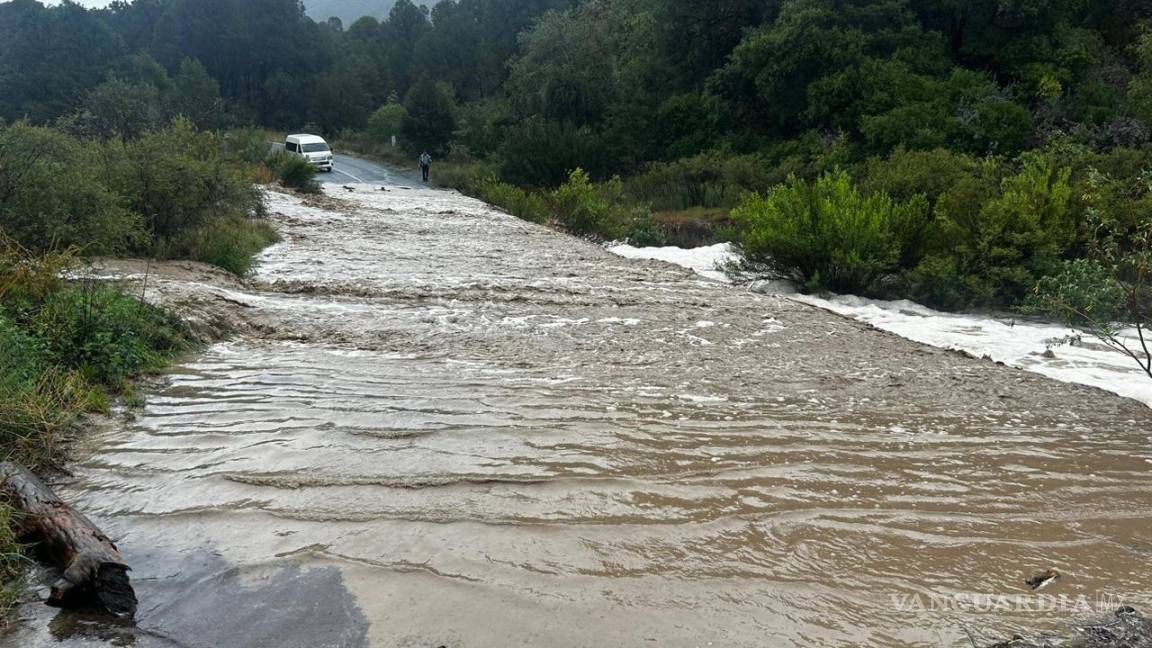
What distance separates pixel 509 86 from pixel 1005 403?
35769 mm

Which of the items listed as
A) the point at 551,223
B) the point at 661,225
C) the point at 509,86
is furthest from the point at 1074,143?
the point at 509,86

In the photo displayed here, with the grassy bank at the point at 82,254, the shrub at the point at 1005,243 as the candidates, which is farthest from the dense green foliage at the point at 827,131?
the grassy bank at the point at 82,254

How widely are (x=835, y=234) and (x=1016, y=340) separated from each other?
10.3ft

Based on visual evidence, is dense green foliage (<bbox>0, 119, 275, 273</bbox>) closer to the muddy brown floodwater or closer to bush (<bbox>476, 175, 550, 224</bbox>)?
the muddy brown floodwater

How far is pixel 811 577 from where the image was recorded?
3748mm

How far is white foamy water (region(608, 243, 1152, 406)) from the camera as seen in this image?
7266mm

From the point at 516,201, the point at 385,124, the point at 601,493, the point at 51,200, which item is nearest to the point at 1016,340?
the point at 601,493

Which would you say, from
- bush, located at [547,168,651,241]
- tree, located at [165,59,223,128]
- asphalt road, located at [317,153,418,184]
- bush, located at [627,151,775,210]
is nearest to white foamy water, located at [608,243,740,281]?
bush, located at [547,168,651,241]

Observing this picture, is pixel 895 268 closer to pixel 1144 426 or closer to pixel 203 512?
pixel 1144 426

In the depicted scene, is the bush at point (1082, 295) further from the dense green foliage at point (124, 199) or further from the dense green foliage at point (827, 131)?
the dense green foliage at point (124, 199)

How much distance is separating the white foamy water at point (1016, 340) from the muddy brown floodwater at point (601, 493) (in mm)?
453

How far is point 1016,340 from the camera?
28.8 ft

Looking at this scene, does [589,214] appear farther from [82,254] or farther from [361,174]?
[361,174]

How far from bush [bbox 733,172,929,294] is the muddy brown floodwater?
2.75m
